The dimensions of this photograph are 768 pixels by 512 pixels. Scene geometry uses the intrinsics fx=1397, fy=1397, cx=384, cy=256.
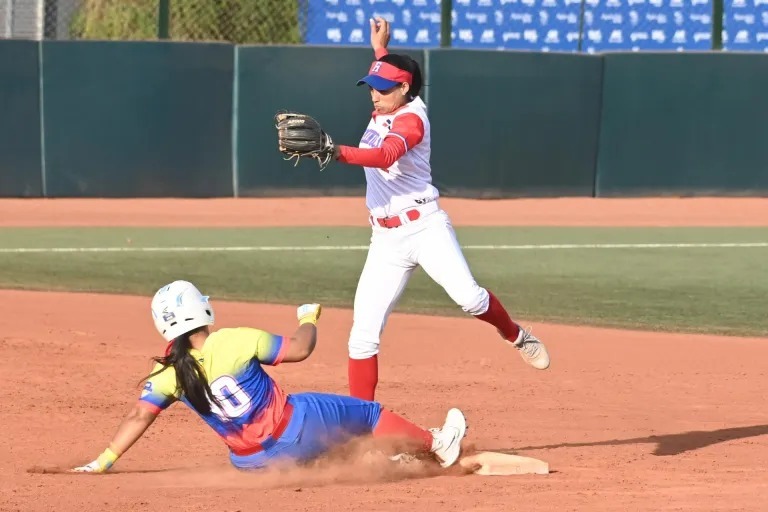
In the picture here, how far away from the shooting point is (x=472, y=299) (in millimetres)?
6832

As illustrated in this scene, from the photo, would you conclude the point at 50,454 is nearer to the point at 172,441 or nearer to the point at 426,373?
the point at 172,441

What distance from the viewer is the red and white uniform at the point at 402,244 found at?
22.5ft

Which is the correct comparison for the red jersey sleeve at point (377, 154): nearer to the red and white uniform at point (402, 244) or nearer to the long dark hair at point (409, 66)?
the red and white uniform at point (402, 244)

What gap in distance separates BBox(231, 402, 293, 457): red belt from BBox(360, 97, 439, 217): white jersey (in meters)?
1.34

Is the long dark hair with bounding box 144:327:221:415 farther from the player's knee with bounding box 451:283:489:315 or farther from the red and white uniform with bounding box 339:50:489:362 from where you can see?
the player's knee with bounding box 451:283:489:315

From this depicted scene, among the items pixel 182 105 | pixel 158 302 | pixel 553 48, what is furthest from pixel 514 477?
pixel 553 48

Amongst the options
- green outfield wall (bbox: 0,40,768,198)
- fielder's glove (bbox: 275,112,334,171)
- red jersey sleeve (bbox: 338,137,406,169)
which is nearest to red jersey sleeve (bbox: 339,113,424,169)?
red jersey sleeve (bbox: 338,137,406,169)

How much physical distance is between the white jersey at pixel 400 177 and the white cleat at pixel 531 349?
2.92 feet

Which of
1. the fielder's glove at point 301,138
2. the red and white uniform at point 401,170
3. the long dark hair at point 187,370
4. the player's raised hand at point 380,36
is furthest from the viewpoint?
the player's raised hand at point 380,36

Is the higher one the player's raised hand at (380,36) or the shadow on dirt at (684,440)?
the player's raised hand at (380,36)

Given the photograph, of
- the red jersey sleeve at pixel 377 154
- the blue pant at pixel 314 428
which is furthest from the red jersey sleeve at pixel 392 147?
the blue pant at pixel 314 428

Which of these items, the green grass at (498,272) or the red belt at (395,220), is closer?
the red belt at (395,220)

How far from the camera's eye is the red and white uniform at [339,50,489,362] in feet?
22.5

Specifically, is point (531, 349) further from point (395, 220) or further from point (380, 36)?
point (380, 36)
